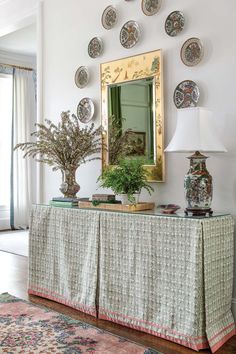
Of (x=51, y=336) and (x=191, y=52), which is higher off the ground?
(x=191, y=52)

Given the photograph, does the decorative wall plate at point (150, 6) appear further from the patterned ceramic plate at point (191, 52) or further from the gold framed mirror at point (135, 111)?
the patterned ceramic plate at point (191, 52)

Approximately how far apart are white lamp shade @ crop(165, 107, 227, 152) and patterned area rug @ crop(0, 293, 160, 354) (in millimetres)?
1263

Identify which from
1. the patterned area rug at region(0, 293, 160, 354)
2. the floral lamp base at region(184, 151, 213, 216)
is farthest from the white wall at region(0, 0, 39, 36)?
the patterned area rug at region(0, 293, 160, 354)

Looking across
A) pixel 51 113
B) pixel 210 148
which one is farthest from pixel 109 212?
pixel 51 113

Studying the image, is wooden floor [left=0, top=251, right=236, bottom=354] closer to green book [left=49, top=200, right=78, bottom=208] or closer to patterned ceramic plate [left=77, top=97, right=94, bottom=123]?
green book [left=49, top=200, right=78, bottom=208]

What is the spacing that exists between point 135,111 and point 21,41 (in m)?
3.84

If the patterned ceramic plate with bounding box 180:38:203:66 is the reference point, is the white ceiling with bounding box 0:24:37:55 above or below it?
above

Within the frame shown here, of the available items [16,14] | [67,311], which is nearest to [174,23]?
[67,311]

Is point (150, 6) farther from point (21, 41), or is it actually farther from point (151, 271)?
point (21, 41)

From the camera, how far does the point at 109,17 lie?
406 centimetres

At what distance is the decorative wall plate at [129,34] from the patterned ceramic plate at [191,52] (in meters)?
0.52

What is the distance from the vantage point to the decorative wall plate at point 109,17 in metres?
4.02

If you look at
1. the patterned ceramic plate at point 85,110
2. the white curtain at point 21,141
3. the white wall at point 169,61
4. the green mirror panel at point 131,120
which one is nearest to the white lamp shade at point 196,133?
the white wall at point 169,61

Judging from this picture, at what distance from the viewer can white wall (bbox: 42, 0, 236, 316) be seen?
3.22 meters
